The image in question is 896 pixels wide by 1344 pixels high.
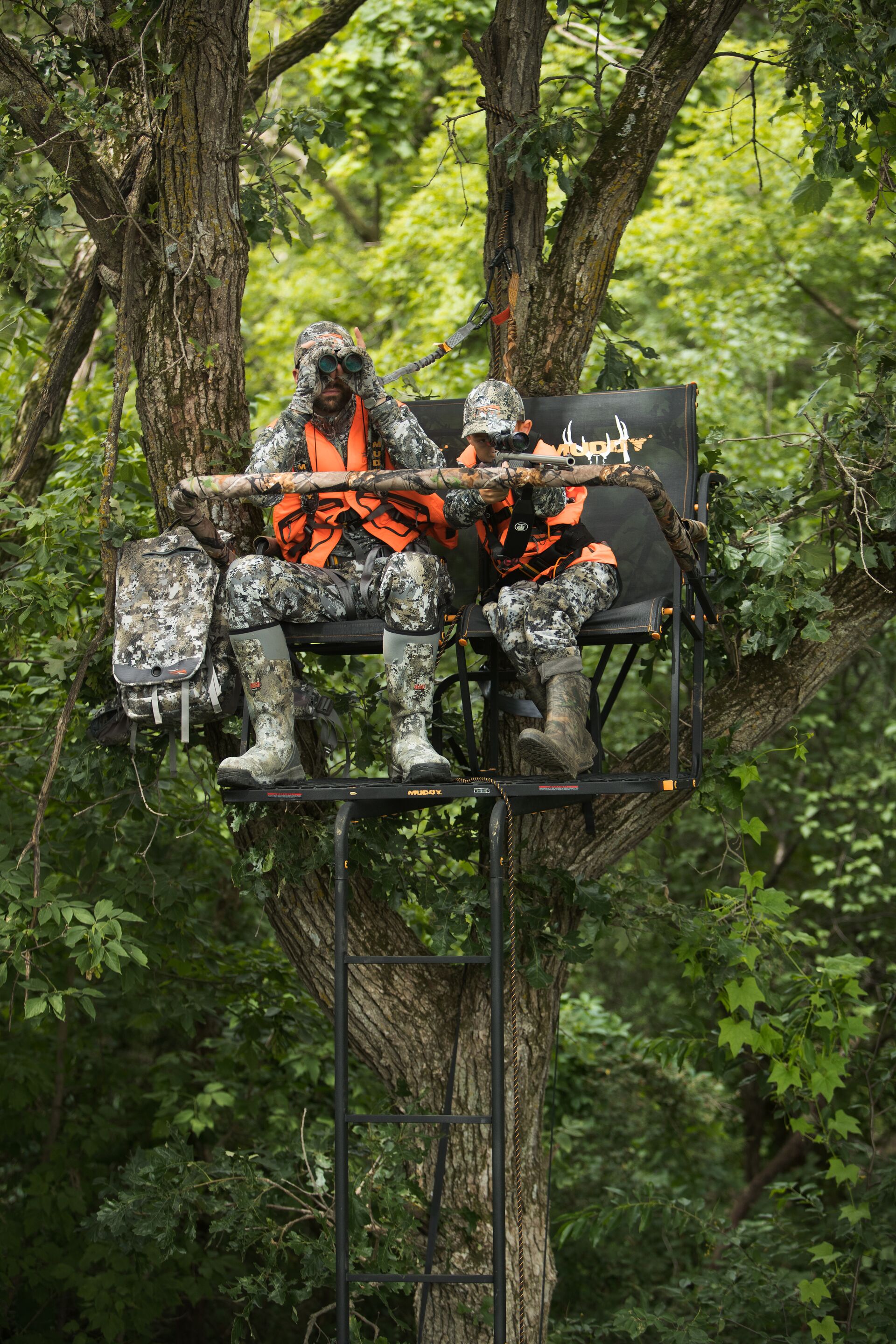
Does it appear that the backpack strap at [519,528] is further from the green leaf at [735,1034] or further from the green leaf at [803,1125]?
the green leaf at [803,1125]

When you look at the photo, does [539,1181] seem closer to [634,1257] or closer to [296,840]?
[296,840]

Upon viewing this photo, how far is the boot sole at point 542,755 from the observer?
10.2 ft

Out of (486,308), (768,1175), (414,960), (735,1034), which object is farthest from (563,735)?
(768,1175)

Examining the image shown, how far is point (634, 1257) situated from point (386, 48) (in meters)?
8.88

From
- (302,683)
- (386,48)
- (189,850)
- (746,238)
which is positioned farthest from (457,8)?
(302,683)

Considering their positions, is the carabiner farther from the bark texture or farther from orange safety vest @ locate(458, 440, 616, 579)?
orange safety vest @ locate(458, 440, 616, 579)

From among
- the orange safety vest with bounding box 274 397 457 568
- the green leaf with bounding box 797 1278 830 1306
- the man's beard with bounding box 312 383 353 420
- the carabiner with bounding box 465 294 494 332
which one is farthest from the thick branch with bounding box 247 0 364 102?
the green leaf with bounding box 797 1278 830 1306

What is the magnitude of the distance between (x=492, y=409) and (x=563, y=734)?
93 centimetres

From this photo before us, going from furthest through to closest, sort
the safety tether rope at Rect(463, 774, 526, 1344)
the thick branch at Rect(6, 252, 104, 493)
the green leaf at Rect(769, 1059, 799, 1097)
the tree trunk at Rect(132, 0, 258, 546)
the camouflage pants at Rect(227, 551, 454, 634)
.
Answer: the thick branch at Rect(6, 252, 104, 493)
the green leaf at Rect(769, 1059, 799, 1097)
the tree trunk at Rect(132, 0, 258, 546)
the camouflage pants at Rect(227, 551, 454, 634)
the safety tether rope at Rect(463, 774, 526, 1344)

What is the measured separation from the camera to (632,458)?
421 cm

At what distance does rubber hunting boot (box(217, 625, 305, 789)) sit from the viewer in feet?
11.0

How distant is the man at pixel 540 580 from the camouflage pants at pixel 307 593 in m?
0.21

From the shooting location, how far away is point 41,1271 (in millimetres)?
5410

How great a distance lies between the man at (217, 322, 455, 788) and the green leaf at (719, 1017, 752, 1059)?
63.5 inches
